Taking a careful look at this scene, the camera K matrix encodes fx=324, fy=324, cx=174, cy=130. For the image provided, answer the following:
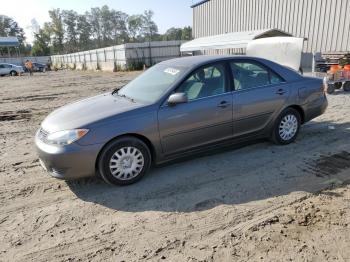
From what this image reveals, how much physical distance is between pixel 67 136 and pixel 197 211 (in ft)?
5.95

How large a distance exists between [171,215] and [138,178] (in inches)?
36.9

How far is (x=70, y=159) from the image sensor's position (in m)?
3.93

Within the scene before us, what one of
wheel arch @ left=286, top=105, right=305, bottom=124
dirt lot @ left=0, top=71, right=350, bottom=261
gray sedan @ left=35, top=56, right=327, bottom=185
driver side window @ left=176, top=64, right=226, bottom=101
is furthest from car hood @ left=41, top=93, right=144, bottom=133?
wheel arch @ left=286, top=105, right=305, bottom=124

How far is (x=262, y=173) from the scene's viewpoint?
14.9ft

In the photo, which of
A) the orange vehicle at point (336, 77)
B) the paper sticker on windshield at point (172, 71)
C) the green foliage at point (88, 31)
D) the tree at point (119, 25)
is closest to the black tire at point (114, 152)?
the paper sticker on windshield at point (172, 71)

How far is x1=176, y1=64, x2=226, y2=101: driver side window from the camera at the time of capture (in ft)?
15.1

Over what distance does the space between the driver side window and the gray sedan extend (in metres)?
0.01

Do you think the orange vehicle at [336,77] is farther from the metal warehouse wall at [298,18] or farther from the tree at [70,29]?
the tree at [70,29]

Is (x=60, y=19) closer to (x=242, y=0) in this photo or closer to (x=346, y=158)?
(x=242, y=0)

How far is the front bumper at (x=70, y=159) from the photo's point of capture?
12.9 feet

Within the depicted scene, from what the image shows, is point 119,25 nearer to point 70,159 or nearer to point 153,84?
point 153,84

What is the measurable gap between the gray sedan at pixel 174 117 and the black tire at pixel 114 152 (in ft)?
0.04

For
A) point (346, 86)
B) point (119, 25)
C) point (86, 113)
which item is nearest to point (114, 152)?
point (86, 113)

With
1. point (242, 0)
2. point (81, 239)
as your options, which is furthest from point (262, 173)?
point (242, 0)
